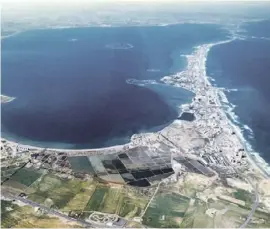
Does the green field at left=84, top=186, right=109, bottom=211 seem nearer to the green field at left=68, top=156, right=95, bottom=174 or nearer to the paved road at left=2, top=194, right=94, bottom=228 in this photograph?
the paved road at left=2, top=194, right=94, bottom=228

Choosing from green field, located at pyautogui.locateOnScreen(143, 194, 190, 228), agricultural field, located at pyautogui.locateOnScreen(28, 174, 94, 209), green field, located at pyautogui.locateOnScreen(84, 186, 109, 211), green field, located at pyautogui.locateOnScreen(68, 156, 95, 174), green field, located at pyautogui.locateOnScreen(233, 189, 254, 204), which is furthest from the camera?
green field, located at pyautogui.locateOnScreen(68, 156, 95, 174)

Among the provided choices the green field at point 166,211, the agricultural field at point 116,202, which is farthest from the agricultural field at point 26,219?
the green field at point 166,211

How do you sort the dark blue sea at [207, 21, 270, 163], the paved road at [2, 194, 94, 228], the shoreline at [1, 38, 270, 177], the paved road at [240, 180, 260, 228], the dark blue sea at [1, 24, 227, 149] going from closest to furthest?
the paved road at [2, 194, 94, 228] < the paved road at [240, 180, 260, 228] < the shoreline at [1, 38, 270, 177] < the dark blue sea at [1, 24, 227, 149] < the dark blue sea at [207, 21, 270, 163]

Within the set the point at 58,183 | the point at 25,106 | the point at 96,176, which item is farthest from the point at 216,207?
the point at 25,106

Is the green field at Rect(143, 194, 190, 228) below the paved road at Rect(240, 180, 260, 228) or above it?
above

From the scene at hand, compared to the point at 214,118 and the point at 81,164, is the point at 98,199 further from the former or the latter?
the point at 214,118

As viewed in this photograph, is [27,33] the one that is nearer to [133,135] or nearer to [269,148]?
[133,135]

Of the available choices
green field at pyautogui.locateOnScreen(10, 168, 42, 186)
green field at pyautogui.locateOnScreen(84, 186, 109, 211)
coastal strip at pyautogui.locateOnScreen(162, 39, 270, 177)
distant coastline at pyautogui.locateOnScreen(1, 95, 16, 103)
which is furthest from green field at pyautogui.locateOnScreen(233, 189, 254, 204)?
distant coastline at pyautogui.locateOnScreen(1, 95, 16, 103)
